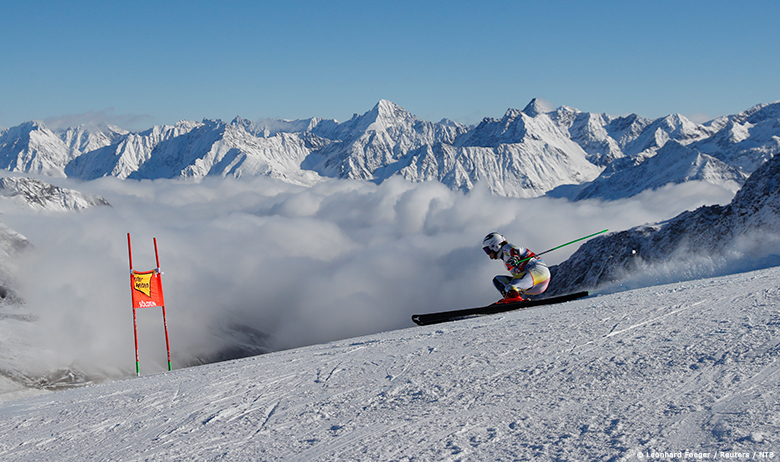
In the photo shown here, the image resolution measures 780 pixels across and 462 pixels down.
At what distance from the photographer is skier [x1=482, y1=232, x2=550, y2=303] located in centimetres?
1521

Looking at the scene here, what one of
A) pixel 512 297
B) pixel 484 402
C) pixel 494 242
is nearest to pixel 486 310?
pixel 512 297

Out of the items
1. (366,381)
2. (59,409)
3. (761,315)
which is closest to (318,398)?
(366,381)

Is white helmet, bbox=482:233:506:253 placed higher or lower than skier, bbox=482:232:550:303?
higher

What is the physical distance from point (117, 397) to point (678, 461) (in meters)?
8.63

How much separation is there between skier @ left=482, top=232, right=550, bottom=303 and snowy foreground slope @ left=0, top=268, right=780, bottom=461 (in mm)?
5280

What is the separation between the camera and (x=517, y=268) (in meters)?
15.3

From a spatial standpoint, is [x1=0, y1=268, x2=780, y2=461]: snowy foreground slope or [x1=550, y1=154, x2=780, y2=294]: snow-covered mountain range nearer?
[x1=0, y1=268, x2=780, y2=461]: snowy foreground slope

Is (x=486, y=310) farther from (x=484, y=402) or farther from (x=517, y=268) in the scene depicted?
(x=484, y=402)

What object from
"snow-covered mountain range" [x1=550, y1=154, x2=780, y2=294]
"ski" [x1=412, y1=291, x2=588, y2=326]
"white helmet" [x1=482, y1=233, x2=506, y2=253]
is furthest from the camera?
"snow-covered mountain range" [x1=550, y1=154, x2=780, y2=294]

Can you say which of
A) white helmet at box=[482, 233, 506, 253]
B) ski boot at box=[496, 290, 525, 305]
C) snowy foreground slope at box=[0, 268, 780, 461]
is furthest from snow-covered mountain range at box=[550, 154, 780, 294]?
snowy foreground slope at box=[0, 268, 780, 461]

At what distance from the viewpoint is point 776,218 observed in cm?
2297

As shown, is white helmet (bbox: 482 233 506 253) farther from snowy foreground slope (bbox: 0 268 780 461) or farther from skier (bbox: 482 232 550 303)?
snowy foreground slope (bbox: 0 268 780 461)

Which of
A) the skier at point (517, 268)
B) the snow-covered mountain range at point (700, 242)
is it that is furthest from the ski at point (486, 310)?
the snow-covered mountain range at point (700, 242)

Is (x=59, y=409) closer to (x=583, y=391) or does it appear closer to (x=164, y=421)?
(x=164, y=421)
